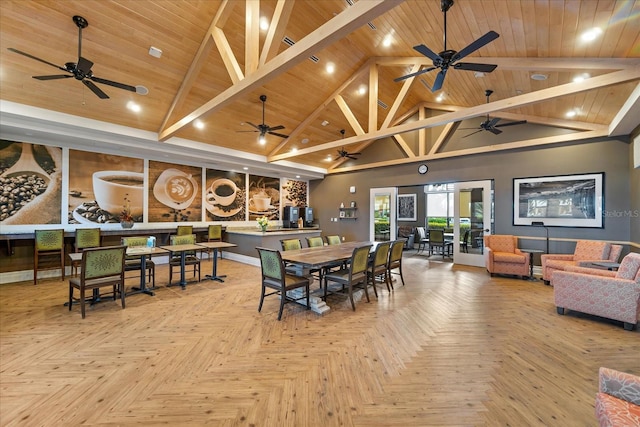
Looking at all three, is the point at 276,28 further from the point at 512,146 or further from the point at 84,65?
the point at 512,146

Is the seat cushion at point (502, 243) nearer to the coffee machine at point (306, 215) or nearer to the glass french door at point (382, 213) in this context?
the glass french door at point (382, 213)

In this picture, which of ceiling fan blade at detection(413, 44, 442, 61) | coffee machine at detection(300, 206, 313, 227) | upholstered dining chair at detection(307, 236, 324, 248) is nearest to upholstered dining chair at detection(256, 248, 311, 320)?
upholstered dining chair at detection(307, 236, 324, 248)

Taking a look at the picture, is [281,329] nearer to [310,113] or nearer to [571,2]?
[571,2]

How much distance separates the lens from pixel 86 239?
563 cm

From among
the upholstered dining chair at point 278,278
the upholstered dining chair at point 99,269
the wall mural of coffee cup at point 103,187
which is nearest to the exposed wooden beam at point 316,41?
the upholstered dining chair at point 278,278

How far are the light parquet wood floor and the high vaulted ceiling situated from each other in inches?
120

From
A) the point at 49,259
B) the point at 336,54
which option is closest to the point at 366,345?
the point at 336,54

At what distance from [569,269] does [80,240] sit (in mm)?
9013

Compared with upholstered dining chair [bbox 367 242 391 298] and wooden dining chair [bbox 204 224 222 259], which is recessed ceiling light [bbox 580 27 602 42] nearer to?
upholstered dining chair [bbox 367 242 391 298]

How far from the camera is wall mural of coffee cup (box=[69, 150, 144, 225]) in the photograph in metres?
6.02

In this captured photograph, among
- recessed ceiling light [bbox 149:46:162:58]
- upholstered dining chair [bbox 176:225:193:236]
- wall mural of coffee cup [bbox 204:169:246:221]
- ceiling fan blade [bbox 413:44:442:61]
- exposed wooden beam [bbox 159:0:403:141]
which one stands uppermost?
recessed ceiling light [bbox 149:46:162:58]

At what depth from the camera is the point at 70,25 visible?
377cm

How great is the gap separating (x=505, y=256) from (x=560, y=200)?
5.84 ft

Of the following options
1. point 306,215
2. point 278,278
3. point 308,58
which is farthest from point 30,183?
point 306,215
